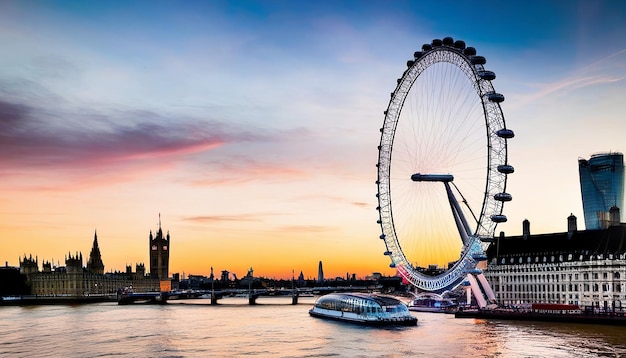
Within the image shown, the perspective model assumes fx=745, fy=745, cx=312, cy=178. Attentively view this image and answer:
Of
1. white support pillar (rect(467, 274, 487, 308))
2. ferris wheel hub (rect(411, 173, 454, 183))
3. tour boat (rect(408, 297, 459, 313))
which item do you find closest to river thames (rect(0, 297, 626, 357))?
white support pillar (rect(467, 274, 487, 308))

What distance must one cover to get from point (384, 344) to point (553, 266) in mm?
56712

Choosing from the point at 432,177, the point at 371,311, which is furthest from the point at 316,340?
the point at 432,177

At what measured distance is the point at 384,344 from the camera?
63.6m

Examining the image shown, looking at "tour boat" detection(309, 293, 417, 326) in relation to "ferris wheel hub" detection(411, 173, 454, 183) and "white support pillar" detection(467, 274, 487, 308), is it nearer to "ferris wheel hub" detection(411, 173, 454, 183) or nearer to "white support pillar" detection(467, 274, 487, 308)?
"ferris wheel hub" detection(411, 173, 454, 183)

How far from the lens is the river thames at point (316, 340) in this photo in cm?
5850

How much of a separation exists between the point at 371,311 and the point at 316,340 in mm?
16906

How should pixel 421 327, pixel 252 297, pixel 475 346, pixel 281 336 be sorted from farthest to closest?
1. pixel 252 297
2. pixel 421 327
3. pixel 281 336
4. pixel 475 346

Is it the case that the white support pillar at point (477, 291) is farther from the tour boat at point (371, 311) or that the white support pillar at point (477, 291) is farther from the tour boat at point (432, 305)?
the tour boat at point (371, 311)

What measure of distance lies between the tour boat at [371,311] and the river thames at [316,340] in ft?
6.25

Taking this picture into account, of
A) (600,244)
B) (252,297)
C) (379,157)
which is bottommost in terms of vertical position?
(252,297)

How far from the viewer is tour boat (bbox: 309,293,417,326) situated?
82.6 m

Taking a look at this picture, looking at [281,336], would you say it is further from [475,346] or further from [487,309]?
[487,309]

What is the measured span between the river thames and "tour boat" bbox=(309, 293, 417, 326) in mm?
1904

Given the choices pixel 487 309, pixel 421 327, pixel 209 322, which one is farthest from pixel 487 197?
pixel 209 322
